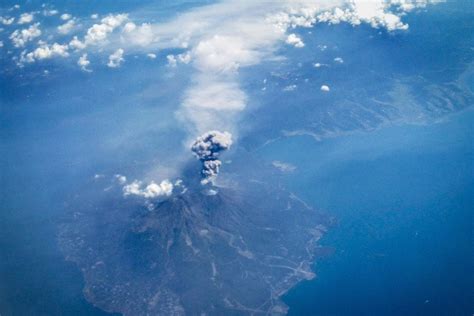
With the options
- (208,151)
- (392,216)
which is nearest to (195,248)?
(208,151)

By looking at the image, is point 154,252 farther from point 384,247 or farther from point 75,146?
point 384,247

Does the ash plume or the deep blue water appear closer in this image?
the deep blue water

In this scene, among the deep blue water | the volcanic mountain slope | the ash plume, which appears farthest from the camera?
the ash plume

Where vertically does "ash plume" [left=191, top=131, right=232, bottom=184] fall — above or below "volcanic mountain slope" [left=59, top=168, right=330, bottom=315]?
above

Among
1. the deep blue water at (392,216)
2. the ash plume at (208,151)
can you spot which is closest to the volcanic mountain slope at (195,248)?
the ash plume at (208,151)

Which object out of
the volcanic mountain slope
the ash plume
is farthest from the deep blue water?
the ash plume

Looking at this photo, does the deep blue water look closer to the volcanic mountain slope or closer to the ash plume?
the volcanic mountain slope
